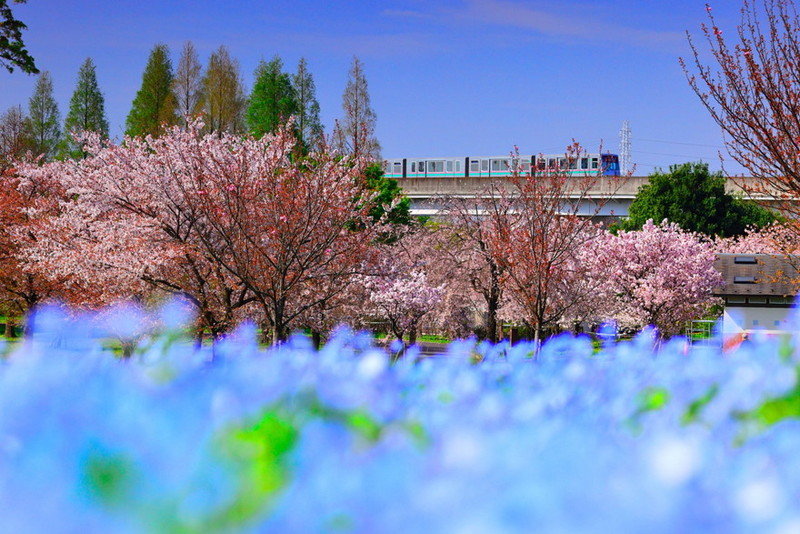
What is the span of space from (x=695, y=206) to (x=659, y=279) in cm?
2283

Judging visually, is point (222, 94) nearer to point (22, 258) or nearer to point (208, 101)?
point (208, 101)

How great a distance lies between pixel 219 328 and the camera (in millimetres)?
19141

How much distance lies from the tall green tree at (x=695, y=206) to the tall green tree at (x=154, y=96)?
101 feet

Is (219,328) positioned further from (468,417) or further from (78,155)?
(78,155)

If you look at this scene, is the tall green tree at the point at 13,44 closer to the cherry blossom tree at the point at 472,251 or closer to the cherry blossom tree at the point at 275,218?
the cherry blossom tree at the point at 275,218

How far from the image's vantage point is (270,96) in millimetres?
59500

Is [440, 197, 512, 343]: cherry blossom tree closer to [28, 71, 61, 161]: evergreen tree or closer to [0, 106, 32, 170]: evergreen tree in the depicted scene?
[0, 106, 32, 170]: evergreen tree

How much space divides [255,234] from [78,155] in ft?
153

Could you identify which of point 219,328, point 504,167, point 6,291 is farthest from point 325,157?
point 504,167

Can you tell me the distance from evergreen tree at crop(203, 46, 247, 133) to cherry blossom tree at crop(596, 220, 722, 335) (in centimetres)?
3168

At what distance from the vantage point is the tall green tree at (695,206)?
180ft

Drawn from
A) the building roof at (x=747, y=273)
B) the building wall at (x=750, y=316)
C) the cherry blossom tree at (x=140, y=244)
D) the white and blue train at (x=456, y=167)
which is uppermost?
the white and blue train at (x=456, y=167)

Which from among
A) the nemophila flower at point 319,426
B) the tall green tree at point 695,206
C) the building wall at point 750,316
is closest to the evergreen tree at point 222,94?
the tall green tree at point 695,206

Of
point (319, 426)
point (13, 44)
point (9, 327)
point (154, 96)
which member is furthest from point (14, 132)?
point (319, 426)
